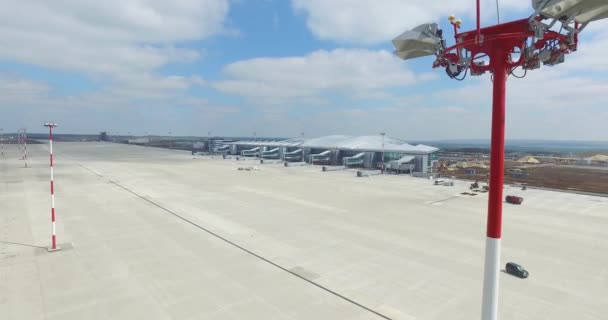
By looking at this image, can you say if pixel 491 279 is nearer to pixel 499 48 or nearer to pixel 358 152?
pixel 499 48

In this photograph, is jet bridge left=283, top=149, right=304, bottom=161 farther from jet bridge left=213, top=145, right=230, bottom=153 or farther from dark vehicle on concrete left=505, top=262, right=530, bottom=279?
dark vehicle on concrete left=505, top=262, right=530, bottom=279

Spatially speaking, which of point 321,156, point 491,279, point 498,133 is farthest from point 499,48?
point 321,156

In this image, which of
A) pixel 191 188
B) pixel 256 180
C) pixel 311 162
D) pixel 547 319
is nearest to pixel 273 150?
pixel 311 162

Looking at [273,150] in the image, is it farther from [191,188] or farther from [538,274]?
[538,274]

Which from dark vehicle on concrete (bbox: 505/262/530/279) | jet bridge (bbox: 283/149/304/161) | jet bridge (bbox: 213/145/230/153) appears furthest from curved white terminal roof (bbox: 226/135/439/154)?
dark vehicle on concrete (bbox: 505/262/530/279)

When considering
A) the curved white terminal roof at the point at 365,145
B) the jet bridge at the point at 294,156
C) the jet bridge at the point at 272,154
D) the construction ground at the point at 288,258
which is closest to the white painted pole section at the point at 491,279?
the construction ground at the point at 288,258

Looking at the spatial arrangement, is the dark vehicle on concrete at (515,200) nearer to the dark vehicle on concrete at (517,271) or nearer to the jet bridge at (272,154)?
the dark vehicle on concrete at (517,271)
